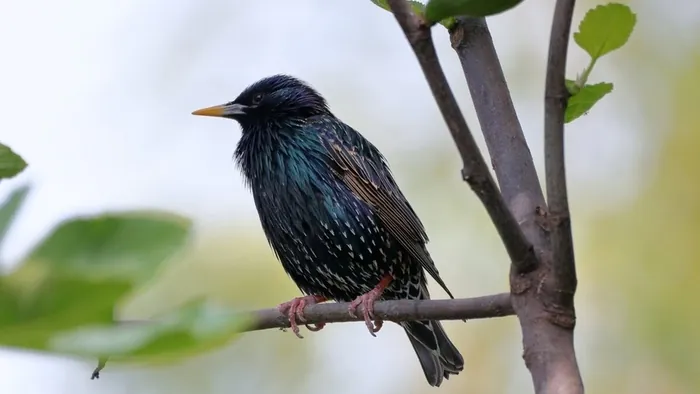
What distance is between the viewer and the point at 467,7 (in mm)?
784

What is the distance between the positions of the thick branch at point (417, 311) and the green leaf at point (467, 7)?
0.53m

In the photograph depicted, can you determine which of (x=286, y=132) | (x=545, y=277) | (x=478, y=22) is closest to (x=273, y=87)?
(x=286, y=132)

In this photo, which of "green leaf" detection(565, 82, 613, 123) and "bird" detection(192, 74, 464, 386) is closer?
"green leaf" detection(565, 82, 613, 123)

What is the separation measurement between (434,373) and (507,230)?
2921 mm

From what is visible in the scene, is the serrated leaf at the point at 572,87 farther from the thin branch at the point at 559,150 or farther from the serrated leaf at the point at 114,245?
the serrated leaf at the point at 114,245

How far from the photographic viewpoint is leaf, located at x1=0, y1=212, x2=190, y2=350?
327 mm

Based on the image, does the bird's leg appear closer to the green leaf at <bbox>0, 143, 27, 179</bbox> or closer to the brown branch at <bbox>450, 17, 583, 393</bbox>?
the brown branch at <bbox>450, 17, 583, 393</bbox>

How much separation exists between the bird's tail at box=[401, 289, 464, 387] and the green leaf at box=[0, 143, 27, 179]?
3.57m

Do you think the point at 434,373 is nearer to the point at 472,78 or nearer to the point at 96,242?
the point at 472,78

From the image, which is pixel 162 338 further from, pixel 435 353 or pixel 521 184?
pixel 435 353

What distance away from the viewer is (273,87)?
4.54 m

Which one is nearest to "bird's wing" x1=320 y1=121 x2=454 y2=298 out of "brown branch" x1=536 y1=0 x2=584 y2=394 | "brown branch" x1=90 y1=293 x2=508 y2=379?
"brown branch" x1=90 y1=293 x2=508 y2=379

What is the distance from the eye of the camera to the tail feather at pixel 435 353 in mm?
4074

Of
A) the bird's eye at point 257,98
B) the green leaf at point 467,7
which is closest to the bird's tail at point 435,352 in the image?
the bird's eye at point 257,98
